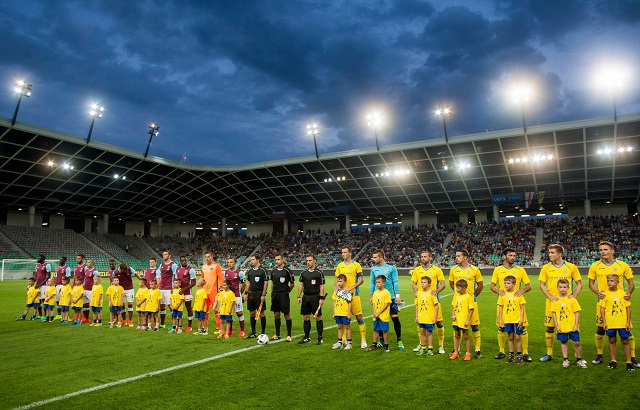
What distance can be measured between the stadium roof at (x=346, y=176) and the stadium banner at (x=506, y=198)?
436 mm

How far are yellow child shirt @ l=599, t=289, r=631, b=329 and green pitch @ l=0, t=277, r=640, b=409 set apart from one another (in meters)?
0.75

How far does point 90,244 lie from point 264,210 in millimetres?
21930

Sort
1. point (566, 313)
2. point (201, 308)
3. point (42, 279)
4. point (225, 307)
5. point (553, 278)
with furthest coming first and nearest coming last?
point (42, 279) < point (201, 308) < point (225, 307) < point (553, 278) < point (566, 313)

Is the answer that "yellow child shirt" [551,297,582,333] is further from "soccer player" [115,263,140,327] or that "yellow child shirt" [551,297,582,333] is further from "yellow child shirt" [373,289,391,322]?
"soccer player" [115,263,140,327]

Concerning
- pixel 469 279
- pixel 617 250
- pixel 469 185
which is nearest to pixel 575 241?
pixel 617 250

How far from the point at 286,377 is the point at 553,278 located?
5166 millimetres

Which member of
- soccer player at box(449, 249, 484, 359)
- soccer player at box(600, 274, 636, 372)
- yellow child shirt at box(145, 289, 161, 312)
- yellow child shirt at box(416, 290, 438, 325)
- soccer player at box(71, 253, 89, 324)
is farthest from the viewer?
soccer player at box(71, 253, 89, 324)

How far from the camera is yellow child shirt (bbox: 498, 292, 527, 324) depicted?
759 centimetres

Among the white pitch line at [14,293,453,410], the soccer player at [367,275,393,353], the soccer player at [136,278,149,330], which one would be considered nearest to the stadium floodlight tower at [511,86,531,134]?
the soccer player at [367,275,393,353]

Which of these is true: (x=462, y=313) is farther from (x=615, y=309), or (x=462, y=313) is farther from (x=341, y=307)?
(x=341, y=307)

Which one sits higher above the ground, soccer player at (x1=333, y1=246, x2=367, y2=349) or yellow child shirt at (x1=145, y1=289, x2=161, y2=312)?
soccer player at (x1=333, y1=246, x2=367, y2=349)

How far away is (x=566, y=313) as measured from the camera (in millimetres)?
7309

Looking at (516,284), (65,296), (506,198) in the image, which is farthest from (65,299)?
(506,198)

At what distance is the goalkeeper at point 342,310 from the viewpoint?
9.29 meters
